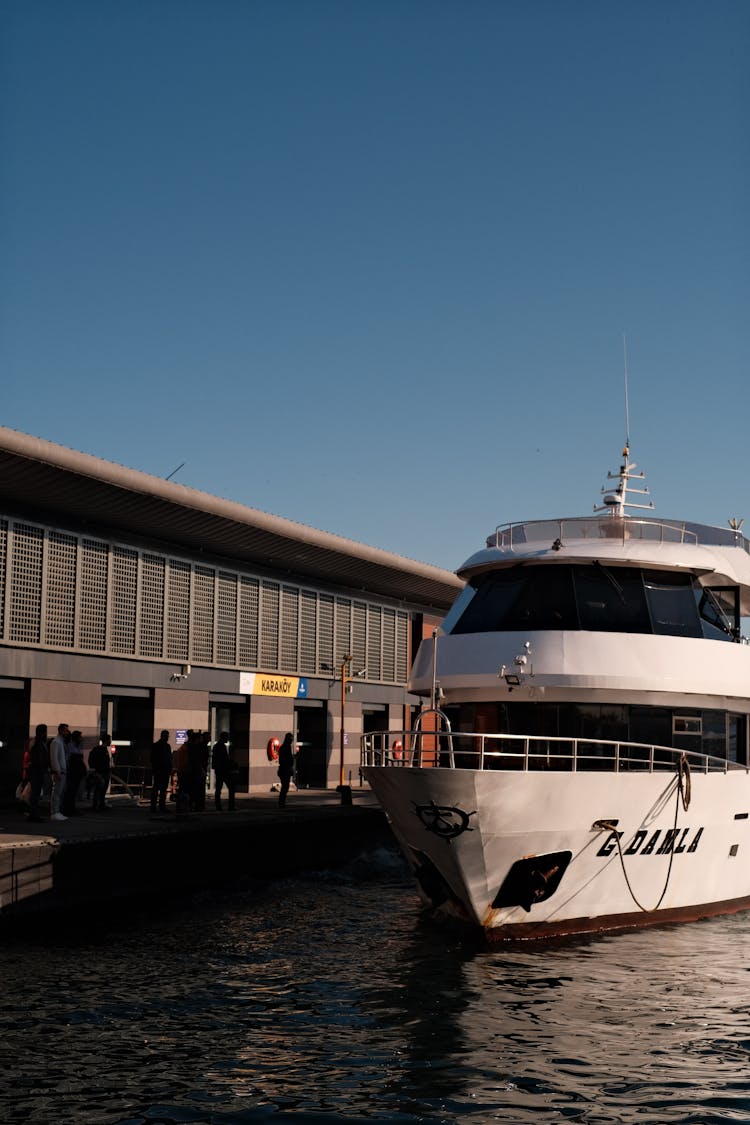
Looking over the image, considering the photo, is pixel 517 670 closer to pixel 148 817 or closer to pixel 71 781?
pixel 148 817

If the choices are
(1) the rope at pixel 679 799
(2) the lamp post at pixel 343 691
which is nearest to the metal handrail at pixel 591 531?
(1) the rope at pixel 679 799

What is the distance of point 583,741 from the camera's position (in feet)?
48.8

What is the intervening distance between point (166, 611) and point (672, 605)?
16.7 meters

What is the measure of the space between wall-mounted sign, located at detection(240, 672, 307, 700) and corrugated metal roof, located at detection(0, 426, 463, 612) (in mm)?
3288

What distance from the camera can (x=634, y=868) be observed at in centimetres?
1645

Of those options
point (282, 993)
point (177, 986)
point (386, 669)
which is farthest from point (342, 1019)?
point (386, 669)

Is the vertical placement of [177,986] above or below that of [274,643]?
below

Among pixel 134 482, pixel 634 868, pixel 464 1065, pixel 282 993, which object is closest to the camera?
pixel 464 1065

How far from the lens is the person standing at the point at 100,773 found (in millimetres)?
25469

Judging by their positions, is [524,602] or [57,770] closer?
[524,602]

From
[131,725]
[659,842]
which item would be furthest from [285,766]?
[659,842]

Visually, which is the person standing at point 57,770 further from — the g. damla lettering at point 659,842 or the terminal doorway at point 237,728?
the terminal doorway at point 237,728

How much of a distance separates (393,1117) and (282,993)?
12.9 ft

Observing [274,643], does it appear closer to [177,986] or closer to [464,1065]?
[177,986]
